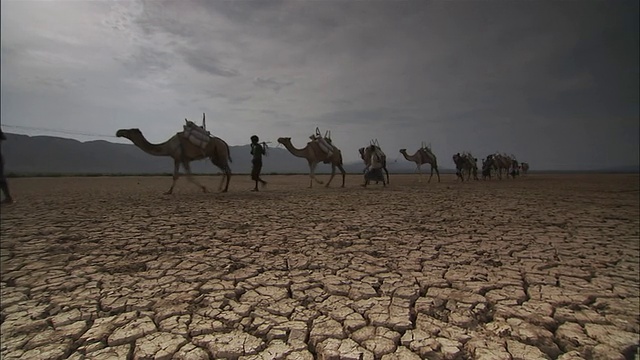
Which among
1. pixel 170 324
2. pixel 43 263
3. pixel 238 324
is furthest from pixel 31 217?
pixel 238 324

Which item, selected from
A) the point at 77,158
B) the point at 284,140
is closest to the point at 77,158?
the point at 77,158

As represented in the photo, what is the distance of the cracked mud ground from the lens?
69.3 inches

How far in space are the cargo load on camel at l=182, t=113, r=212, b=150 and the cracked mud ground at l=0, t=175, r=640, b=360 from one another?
3.82m

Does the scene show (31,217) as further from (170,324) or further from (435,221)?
(435,221)

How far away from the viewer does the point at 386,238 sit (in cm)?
418

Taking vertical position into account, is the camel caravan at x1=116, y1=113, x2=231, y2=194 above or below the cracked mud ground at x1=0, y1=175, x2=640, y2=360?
above

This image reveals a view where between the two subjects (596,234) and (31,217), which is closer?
(596,234)

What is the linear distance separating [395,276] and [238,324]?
1.50m

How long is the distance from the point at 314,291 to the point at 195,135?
714 cm

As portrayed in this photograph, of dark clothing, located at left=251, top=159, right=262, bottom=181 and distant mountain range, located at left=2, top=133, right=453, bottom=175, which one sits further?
distant mountain range, located at left=2, top=133, right=453, bottom=175

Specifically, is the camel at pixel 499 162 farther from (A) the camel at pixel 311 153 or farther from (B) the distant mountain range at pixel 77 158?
(B) the distant mountain range at pixel 77 158

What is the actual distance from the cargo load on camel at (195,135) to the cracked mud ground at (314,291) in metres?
3.82

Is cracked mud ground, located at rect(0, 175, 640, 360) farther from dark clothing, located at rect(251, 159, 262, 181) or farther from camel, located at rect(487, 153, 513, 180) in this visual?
camel, located at rect(487, 153, 513, 180)

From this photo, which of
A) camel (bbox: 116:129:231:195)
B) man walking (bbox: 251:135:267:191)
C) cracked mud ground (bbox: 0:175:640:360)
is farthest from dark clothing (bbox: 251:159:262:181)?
cracked mud ground (bbox: 0:175:640:360)
